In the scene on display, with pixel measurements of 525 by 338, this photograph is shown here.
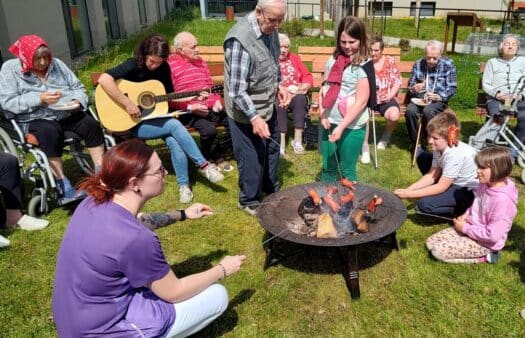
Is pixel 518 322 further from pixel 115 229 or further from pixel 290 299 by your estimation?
pixel 115 229

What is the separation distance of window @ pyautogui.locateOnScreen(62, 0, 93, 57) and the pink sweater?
34.2 feet

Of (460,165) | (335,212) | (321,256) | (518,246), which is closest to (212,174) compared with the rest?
(321,256)

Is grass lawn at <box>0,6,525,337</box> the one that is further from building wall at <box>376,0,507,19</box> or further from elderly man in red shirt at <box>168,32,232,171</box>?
building wall at <box>376,0,507,19</box>

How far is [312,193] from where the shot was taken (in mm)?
3453

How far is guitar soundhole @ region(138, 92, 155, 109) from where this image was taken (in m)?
4.85

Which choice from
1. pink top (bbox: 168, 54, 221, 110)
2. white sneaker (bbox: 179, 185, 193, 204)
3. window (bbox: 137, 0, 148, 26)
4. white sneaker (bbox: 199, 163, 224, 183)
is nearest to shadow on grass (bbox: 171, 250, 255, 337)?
white sneaker (bbox: 179, 185, 193, 204)

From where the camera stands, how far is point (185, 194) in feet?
15.6

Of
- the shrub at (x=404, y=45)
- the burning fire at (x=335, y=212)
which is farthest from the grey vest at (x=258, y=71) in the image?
the shrub at (x=404, y=45)

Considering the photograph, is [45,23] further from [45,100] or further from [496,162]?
[496,162]

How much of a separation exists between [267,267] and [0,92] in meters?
3.06

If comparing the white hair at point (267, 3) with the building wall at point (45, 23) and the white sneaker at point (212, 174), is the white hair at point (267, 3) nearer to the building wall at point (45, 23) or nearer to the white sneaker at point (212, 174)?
the white sneaker at point (212, 174)

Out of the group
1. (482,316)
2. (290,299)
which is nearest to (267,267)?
(290,299)

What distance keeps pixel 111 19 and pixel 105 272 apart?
14.7m

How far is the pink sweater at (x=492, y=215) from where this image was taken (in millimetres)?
3174
